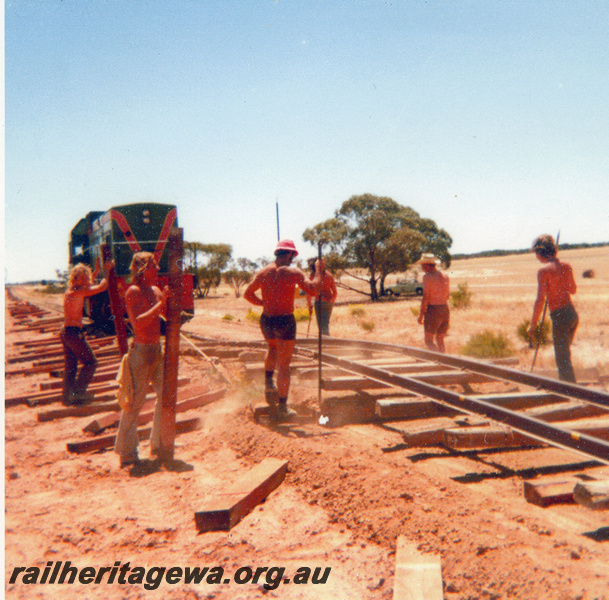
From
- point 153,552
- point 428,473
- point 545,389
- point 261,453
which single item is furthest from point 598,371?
point 153,552

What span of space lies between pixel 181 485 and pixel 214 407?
2.52 metres

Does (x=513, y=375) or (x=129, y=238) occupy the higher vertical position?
(x=129, y=238)

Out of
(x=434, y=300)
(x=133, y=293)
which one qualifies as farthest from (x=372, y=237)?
(x=133, y=293)

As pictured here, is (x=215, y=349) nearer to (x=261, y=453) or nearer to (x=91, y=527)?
(x=261, y=453)

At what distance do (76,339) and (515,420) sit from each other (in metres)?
5.57

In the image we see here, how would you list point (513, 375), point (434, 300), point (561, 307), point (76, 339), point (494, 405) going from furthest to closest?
1. point (434, 300)
2. point (76, 339)
3. point (561, 307)
4. point (513, 375)
5. point (494, 405)

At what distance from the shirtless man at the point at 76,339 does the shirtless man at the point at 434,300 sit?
462cm

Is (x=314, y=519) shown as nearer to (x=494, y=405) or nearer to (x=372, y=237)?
(x=494, y=405)

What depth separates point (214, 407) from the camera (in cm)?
659

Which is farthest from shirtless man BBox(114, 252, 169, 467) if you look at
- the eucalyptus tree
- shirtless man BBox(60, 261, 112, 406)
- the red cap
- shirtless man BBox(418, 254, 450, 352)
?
the eucalyptus tree

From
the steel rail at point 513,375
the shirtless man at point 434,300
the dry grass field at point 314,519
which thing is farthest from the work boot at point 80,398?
the shirtless man at point 434,300

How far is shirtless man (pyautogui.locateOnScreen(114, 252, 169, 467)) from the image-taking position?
4.43 m

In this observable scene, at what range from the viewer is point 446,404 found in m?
4.73

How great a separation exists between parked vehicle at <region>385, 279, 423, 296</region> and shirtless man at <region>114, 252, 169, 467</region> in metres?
31.5
